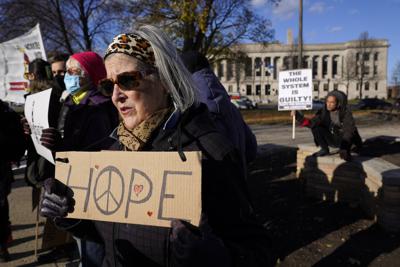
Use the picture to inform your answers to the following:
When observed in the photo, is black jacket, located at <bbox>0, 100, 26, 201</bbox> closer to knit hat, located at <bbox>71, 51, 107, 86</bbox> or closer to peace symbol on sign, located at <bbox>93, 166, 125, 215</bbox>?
knit hat, located at <bbox>71, 51, 107, 86</bbox>

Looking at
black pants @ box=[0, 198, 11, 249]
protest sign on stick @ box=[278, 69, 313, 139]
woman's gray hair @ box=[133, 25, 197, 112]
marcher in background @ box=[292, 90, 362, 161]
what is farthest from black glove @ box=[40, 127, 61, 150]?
protest sign on stick @ box=[278, 69, 313, 139]

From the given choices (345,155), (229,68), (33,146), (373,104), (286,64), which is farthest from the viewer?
(286,64)

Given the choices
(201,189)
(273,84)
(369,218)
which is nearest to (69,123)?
(201,189)

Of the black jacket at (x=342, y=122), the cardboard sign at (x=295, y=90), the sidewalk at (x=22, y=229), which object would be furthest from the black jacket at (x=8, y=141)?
the cardboard sign at (x=295, y=90)

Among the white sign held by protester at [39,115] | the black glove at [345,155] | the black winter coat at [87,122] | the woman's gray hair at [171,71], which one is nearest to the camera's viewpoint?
the woman's gray hair at [171,71]

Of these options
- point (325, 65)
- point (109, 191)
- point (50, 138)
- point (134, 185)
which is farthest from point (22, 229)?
point (325, 65)

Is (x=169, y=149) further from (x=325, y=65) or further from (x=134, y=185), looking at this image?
(x=325, y=65)

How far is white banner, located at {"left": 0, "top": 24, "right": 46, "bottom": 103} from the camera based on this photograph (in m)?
5.41

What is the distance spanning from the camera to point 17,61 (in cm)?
585

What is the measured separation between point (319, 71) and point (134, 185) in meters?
99.1

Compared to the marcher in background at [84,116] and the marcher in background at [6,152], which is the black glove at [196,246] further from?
the marcher in background at [6,152]

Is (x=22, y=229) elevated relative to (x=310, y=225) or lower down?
lower down

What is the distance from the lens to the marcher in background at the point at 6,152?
12.4ft

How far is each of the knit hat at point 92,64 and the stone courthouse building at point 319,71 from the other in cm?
7916
